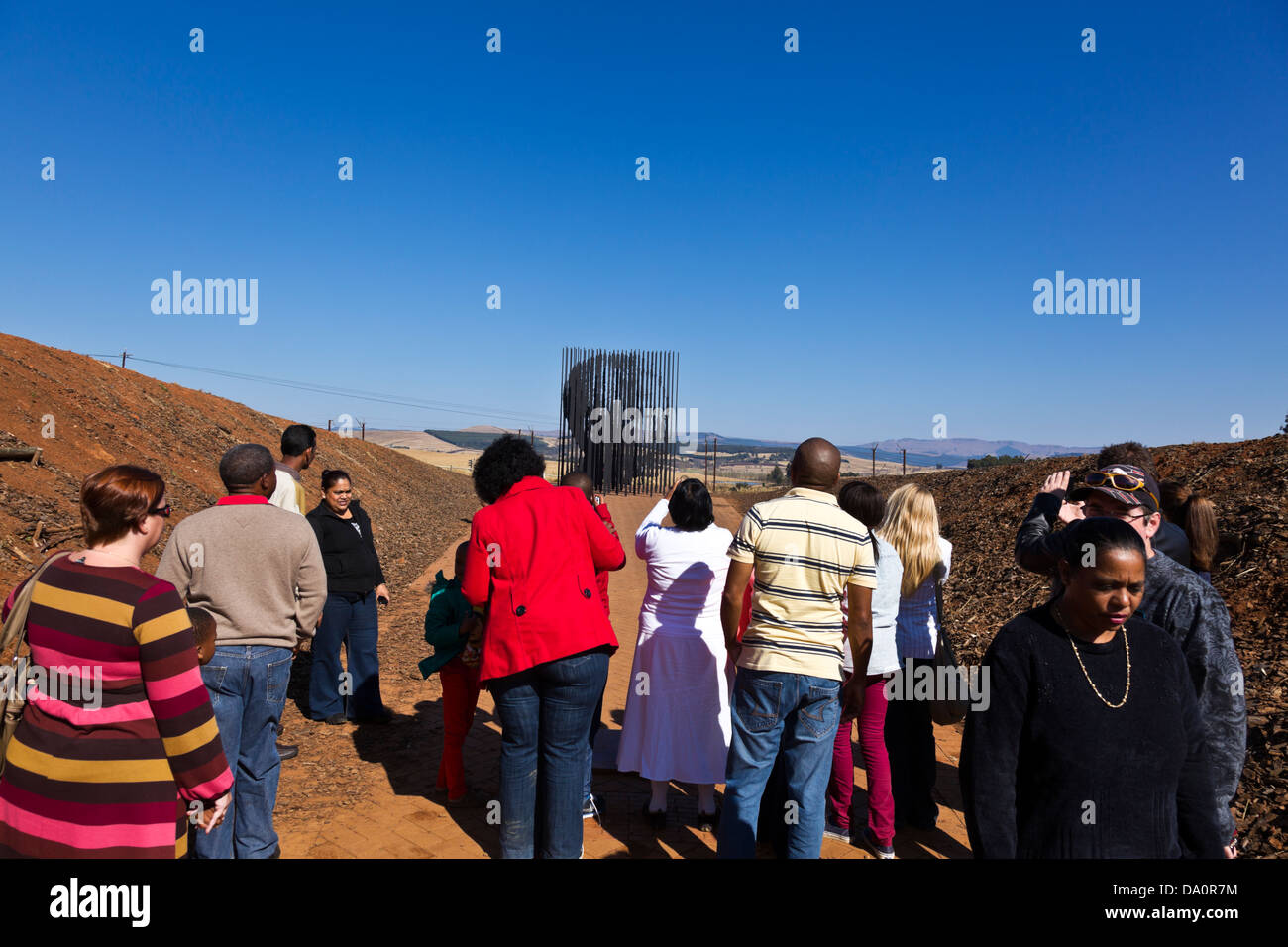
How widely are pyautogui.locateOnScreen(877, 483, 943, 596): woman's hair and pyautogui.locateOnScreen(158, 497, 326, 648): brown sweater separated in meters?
3.05

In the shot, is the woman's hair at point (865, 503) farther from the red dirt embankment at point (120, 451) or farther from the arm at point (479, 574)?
the red dirt embankment at point (120, 451)

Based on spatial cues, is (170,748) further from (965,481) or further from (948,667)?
(965,481)

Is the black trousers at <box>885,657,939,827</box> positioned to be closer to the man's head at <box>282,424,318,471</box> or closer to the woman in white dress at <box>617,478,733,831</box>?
the woman in white dress at <box>617,478,733,831</box>

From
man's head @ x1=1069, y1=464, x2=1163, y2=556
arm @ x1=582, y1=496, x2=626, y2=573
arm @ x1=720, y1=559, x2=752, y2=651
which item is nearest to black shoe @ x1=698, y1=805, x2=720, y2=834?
arm @ x1=720, y1=559, x2=752, y2=651

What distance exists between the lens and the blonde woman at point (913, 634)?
404cm

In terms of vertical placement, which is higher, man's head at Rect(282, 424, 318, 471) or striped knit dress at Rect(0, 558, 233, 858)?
man's head at Rect(282, 424, 318, 471)

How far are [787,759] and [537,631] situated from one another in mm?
1229

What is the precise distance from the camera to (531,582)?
309 cm

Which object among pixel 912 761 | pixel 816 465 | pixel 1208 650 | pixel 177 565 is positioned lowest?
pixel 912 761

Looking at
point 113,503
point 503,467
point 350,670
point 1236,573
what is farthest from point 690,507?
point 1236,573

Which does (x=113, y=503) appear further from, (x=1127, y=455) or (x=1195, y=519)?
(x=1195, y=519)

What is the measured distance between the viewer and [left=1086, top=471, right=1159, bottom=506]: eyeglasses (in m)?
2.62

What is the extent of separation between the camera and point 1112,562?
1.85m
